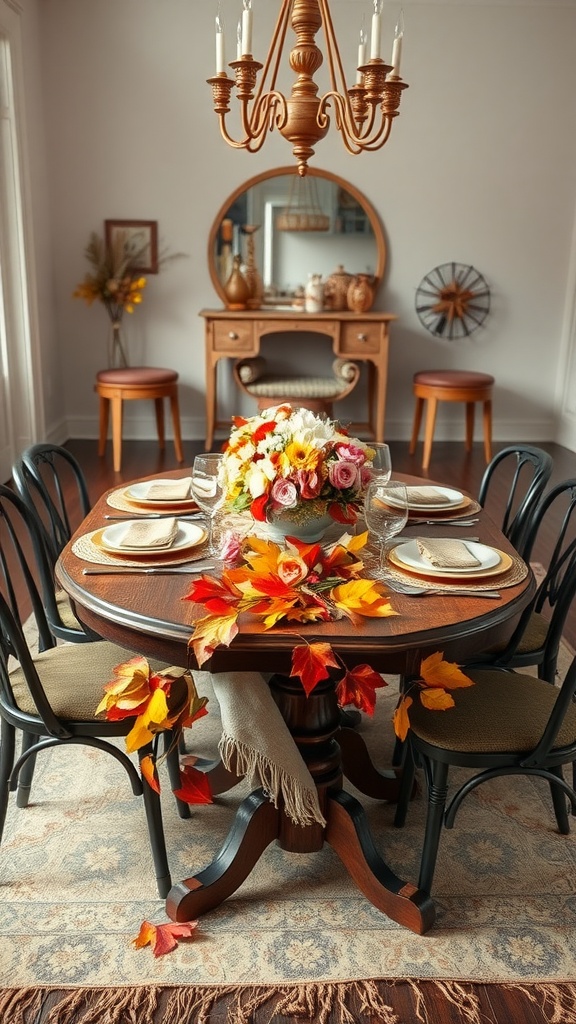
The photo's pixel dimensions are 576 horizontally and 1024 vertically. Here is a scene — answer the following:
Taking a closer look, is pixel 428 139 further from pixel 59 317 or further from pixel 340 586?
pixel 340 586

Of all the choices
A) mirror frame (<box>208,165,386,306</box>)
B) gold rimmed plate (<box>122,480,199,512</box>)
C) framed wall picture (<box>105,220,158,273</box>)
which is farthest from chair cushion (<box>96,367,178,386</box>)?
gold rimmed plate (<box>122,480,199,512</box>)

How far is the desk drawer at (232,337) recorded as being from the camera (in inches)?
209

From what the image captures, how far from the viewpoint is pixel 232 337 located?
210 inches

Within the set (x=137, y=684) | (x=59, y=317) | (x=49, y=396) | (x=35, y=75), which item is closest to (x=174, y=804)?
(x=137, y=684)

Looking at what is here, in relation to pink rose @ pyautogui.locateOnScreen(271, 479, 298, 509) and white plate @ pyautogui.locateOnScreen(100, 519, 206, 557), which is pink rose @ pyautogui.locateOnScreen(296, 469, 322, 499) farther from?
white plate @ pyautogui.locateOnScreen(100, 519, 206, 557)

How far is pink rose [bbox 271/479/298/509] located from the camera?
5.31 ft

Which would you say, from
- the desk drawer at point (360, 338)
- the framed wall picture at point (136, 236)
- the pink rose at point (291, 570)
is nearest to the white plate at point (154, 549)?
the pink rose at point (291, 570)

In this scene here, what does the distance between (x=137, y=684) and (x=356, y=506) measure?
1.84ft

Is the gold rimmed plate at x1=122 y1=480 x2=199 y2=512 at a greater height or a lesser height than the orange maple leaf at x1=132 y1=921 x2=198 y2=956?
greater

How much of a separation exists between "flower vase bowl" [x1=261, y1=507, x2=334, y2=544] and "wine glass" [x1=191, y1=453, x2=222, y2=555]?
115 millimetres

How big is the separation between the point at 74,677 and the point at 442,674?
2.61 feet

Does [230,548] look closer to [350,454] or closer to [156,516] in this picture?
[350,454]

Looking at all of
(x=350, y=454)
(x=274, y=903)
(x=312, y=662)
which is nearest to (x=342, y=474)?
(x=350, y=454)

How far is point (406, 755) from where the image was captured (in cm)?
198
